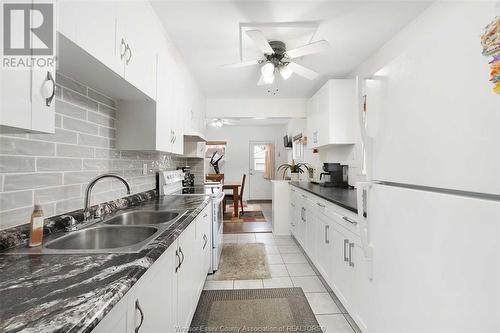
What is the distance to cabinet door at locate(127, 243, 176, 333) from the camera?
2.55ft

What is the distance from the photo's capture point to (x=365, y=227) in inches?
51.4

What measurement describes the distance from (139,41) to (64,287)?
146 cm

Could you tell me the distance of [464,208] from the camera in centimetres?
73

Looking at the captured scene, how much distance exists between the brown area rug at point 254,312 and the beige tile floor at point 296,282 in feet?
0.24

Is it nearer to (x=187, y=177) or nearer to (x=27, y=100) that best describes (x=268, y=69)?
(x=27, y=100)

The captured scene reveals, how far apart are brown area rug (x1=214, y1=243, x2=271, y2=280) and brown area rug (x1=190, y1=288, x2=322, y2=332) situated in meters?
0.29

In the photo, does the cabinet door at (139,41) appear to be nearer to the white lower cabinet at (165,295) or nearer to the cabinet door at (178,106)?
the cabinet door at (178,106)

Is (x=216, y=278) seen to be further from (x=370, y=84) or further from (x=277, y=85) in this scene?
(x=277, y=85)

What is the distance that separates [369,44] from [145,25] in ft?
6.98

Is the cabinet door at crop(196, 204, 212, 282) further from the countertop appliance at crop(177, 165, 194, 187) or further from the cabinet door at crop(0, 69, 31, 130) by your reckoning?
the cabinet door at crop(0, 69, 31, 130)

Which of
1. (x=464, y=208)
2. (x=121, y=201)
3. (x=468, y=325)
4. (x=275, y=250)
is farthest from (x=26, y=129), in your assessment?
(x=275, y=250)

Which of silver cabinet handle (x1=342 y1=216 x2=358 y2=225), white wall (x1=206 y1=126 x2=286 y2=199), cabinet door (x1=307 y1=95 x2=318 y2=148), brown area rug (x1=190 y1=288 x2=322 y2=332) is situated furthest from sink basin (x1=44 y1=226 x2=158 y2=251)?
white wall (x1=206 y1=126 x2=286 y2=199)

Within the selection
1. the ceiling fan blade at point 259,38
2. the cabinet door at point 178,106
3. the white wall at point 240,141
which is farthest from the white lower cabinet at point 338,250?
the white wall at point 240,141

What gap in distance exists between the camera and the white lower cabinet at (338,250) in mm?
1566
